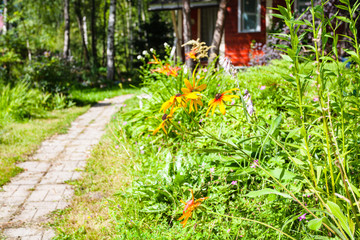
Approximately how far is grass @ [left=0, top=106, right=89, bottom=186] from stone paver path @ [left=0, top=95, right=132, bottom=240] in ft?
0.35

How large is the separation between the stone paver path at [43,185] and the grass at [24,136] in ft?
0.35

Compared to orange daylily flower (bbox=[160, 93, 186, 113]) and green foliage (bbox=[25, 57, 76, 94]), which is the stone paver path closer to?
orange daylily flower (bbox=[160, 93, 186, 113])

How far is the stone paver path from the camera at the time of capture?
2693mm

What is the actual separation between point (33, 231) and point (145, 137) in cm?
166

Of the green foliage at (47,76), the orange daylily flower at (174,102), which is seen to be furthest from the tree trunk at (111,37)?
the orange daylily flower at (174,102)

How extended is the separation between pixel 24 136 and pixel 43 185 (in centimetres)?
196

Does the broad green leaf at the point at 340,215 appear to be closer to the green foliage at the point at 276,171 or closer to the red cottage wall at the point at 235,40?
the green foliage at the point at 276,171

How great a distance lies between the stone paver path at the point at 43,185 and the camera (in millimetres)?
2693

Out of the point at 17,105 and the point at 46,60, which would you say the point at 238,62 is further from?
the point at 17,105

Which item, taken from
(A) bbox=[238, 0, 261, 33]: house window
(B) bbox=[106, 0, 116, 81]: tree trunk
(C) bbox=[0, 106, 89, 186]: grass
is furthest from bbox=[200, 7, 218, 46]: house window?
(C) bbox=[0, 106, 89, 186]: grass

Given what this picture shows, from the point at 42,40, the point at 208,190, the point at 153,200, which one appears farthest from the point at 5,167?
the point at 42,40

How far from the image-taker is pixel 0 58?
7.69 m

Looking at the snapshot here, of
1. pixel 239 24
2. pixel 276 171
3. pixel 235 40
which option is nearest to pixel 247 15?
pixel 239 24

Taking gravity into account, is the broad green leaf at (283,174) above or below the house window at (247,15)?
below
